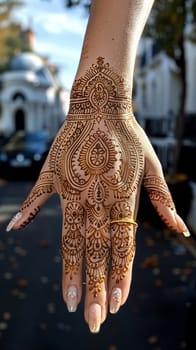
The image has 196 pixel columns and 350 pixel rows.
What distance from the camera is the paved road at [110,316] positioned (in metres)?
3.67

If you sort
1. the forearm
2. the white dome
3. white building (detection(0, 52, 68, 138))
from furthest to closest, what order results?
the white dome < white building (detection(0, 52, 68, 138)) < the forearm

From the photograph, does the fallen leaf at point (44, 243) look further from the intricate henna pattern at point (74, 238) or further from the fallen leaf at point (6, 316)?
the intricate henna pattern at point (74, 238)

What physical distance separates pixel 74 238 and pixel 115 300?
0.17 m

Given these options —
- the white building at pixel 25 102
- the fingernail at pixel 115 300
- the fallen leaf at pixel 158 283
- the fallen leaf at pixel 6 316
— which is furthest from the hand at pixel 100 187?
the white building at pixel 25 102

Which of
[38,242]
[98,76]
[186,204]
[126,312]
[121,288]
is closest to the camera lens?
[121,288]

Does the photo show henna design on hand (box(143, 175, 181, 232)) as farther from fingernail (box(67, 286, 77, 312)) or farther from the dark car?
the dark car

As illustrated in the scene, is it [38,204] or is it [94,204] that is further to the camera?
[38,204]

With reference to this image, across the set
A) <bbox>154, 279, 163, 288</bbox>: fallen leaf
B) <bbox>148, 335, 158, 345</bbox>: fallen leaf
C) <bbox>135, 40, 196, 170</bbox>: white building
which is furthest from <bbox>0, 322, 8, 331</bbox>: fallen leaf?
<bbox>135, 40, 196, 170</bbox>: white building

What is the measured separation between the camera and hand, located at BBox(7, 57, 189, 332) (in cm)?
107

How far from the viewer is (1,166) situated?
14234 millimetres

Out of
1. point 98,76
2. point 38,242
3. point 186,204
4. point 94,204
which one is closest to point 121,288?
point 94,204

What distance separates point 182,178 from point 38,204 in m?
6.07

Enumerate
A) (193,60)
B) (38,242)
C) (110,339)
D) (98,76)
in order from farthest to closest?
1. (193,60)
2. (38,242)
3. (110,339)
4. (98,76)

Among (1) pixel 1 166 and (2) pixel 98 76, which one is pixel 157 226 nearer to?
(2) pixel 98 76
